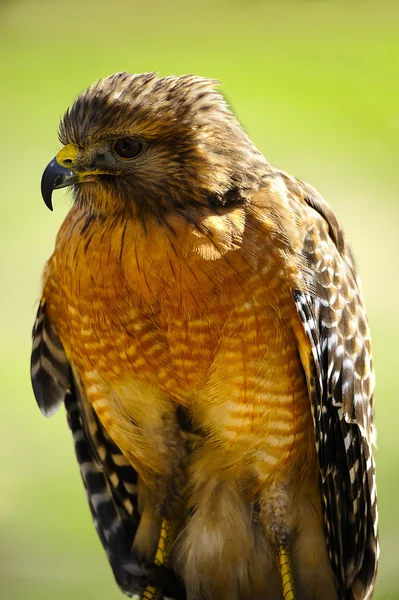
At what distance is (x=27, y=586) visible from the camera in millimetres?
7543

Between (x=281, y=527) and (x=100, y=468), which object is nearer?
(x=281, y=527)

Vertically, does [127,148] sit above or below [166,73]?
below

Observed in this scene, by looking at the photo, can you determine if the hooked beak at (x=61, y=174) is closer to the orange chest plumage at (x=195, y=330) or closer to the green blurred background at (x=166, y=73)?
the orange chest plumage at (x=195, y=330)

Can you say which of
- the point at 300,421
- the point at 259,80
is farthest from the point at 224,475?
the point at 259,80

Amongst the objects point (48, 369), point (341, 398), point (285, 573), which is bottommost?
point (285, 573)

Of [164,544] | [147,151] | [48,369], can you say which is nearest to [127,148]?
[147,151]

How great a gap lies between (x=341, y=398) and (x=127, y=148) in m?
1.38

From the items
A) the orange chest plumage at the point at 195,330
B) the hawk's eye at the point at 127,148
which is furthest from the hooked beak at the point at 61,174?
the orange chest plumage at the point at 195,330

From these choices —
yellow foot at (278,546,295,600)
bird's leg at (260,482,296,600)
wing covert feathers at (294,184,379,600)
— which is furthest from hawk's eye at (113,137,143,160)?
yellow foot at (278,546,295,600)

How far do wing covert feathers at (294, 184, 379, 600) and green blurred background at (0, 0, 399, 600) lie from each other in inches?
58.8

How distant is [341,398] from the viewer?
15.9 ft

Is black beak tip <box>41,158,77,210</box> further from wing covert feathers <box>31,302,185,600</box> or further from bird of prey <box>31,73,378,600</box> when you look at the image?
wing covert feathers <box>31,302,185,600</box>

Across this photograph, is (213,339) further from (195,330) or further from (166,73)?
(166,73)

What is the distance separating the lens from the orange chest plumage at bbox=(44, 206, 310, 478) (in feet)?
15.1
